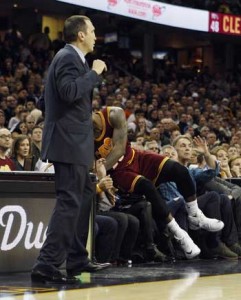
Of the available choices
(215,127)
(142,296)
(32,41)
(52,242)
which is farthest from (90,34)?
(32,41)

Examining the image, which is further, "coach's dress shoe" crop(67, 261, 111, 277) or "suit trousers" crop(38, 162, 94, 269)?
"coach's dress shoe" crop(67, 261, 111, 277)

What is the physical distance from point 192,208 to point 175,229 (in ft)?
1.30

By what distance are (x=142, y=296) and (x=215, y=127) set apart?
47.3ft

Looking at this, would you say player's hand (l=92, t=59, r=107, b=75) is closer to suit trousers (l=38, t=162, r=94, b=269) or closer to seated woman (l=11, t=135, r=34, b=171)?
suit trousers (l=38, t=162, r=94, b=269)

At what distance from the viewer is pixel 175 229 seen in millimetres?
8352

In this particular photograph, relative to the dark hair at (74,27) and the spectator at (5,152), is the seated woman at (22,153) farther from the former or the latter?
the dark hair at (74,27)

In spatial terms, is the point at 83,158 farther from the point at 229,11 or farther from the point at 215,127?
the point at 229,11

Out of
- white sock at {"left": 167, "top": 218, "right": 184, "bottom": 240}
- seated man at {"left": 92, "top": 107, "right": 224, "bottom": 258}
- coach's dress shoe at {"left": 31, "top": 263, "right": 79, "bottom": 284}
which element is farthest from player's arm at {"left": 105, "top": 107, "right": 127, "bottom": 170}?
coach's dress shoe at {"left": 31, "top": 263, "right": 79, "bottom": 284}

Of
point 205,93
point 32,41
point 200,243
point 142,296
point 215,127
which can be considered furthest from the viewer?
point 205,93

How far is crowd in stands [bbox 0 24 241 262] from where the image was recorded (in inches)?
344

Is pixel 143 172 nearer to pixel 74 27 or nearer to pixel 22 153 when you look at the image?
pixel 22 153

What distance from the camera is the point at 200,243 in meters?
9.27

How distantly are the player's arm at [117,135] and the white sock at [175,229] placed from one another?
2.70 feet

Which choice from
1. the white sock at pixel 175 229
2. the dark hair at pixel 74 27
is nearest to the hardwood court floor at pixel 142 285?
the white sock at pixel 175 229
